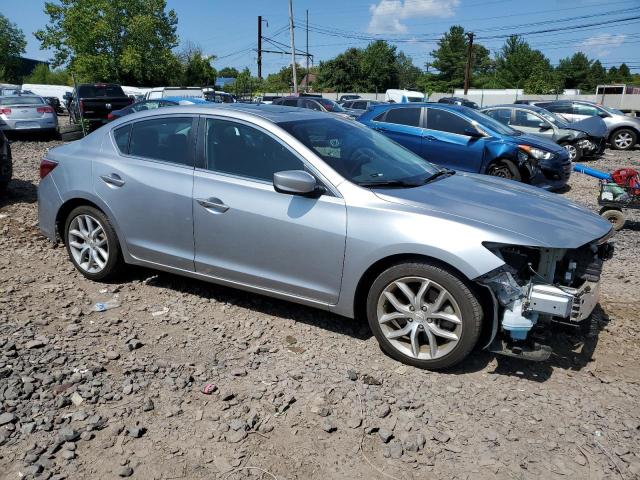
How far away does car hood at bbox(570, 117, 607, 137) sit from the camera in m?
11.3

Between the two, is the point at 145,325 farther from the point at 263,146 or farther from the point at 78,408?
the point at 263,146

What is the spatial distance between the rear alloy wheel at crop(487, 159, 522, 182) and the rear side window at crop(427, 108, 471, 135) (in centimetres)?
80

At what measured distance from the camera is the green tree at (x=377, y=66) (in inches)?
2965

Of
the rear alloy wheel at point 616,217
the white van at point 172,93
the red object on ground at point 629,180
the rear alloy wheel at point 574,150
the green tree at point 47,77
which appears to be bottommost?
the rear alloy wheel at point 616,217

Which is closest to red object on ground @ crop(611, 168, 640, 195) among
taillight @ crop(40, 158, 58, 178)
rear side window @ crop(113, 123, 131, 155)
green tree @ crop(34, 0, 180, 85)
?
rear side window @ crop(113, 123, 131, 155)

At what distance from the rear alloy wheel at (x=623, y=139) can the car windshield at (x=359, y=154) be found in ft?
53.9

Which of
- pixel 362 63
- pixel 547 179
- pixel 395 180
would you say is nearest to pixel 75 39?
pixel 362 63

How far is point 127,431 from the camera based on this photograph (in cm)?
289

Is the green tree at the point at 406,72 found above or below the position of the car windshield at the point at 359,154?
above

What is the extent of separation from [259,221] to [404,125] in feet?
23.2

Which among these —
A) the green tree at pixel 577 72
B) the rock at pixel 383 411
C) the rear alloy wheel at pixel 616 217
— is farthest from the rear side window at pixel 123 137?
the green tree at pixel 577 72

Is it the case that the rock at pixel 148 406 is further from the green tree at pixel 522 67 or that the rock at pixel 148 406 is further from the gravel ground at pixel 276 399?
the green tree at pixel 522 67

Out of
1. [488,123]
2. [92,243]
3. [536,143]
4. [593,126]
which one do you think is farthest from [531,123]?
[92,243]

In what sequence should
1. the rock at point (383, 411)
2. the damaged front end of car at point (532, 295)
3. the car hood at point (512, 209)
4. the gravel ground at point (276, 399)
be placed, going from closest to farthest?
the gravel ground at point (276, 399) < the rock at point (383, 411) < the damaged front end of car at point (532, 295) < the car hood at point (512, 209)
